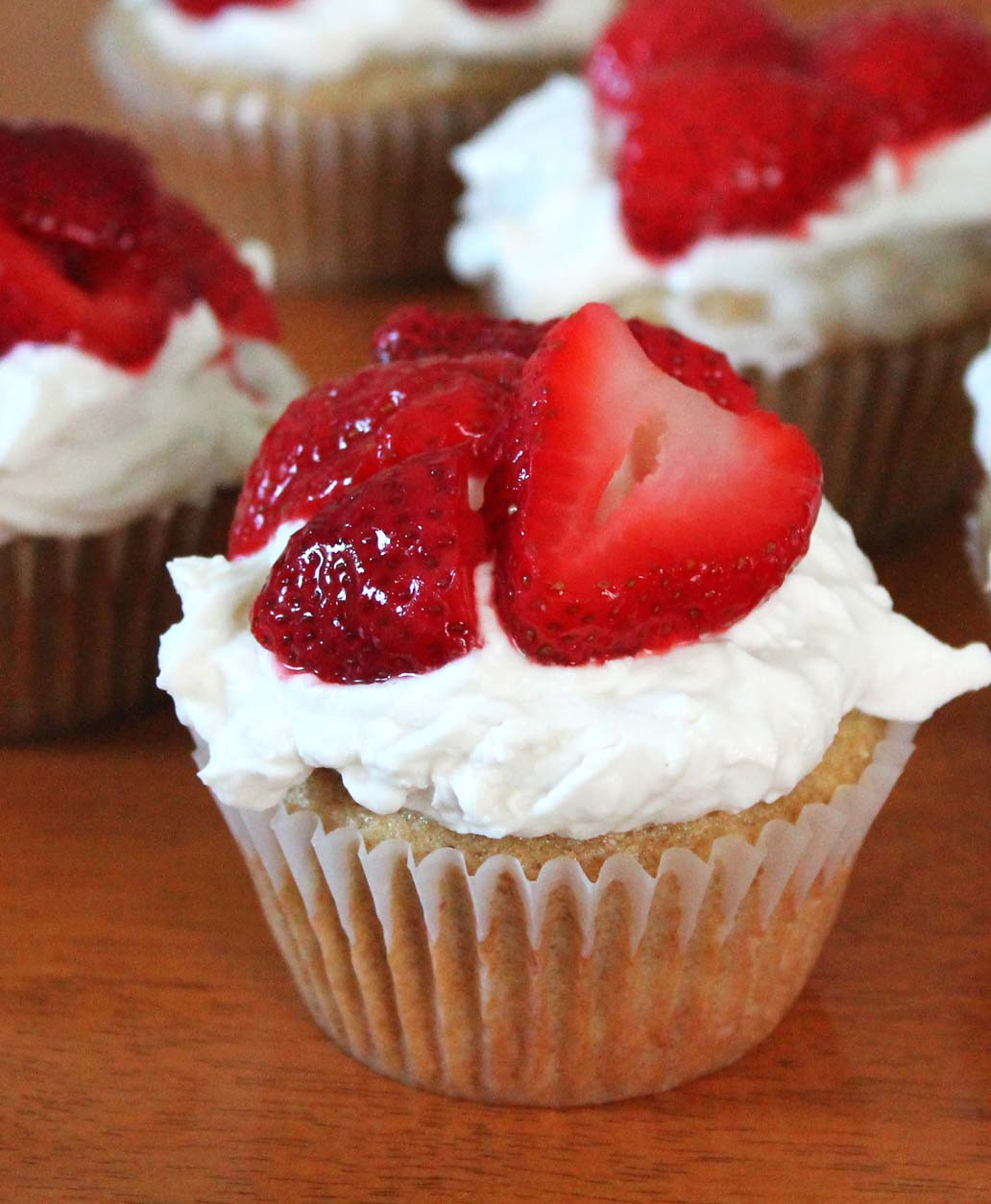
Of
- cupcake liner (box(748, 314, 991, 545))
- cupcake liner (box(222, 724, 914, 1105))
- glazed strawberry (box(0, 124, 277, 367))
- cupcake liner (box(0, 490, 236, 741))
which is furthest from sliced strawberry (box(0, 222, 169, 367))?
cupcake liner (box(748, 314, 991, 545))

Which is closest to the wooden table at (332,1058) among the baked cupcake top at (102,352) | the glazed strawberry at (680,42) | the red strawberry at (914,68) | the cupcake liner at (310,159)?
the baked cupcake top at (102,352)

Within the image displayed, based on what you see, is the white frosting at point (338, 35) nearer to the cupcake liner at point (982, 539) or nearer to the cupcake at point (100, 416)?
the cupcake at point (100, 416)

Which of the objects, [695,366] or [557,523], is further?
[695,366]

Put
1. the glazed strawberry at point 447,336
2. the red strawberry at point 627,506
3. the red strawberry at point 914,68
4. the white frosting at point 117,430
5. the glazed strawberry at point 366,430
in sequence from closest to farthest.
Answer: the red strawberry at point 627,506
the glazed strawberry at point 366,430
the glazed strawberry at point 447,336
the white frosting at point 117,430
the red strawberry at point 914,68

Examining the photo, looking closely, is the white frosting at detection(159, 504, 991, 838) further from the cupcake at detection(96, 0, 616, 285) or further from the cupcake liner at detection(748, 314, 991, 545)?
the cupcake at detection(96, 0, 616, 285)

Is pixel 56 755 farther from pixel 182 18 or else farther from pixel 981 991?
pixel 182 18

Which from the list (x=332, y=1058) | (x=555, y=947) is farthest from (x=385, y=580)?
(x=332, y=1058)

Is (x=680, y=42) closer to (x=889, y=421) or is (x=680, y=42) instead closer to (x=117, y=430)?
(x=889, y=421)
